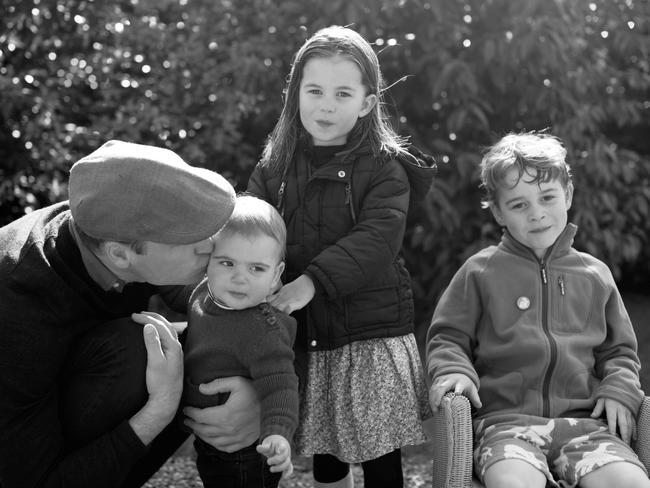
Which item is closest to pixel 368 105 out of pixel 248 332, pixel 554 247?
pixel 554 247

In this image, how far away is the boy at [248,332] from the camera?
8.76 feet

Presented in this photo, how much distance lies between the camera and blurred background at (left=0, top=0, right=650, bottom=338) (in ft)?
15.9

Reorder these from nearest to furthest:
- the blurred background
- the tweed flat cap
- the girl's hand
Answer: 1. the tweed flat cap
2. the girl's hand
3. the blurred background

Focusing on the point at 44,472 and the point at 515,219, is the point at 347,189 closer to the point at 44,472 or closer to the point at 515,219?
the point at 515,219

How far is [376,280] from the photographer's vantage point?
306 centimetres

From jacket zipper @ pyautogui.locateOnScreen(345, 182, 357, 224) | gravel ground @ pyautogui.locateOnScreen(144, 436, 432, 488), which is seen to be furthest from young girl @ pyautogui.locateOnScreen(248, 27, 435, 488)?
gravel ground @ pyautogui.locateOnScreen(144, 436, 432, 488)

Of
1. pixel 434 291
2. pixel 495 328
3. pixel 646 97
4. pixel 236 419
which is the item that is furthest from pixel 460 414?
pixel 646 97

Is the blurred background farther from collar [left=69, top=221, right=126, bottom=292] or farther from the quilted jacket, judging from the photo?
collar [left=69, top=221, right=126, bottom=292]

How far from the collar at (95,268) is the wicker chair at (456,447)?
1.05m

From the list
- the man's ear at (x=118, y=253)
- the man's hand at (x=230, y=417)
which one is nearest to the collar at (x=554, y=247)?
the man's hand at (x=230, y=417)

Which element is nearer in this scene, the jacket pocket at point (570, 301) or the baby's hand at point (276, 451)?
the baby's hand at point (276, 451)

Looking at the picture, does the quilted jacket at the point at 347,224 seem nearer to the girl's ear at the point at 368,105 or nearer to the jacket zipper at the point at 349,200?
the jacket zipper at the point at 349,200

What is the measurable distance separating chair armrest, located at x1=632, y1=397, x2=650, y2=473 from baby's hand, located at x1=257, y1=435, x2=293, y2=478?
1.08 m

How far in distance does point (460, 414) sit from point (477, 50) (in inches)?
104
